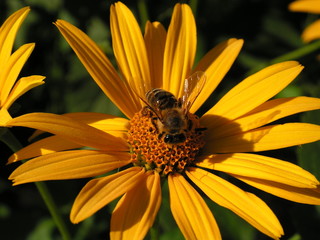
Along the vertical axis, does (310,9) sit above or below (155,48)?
below

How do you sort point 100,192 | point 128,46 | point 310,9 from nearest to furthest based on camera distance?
1. point 100,192
2. point 128,46
3. point 310,9

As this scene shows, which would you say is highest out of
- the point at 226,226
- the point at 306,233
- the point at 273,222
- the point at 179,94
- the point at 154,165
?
the point at 179,94

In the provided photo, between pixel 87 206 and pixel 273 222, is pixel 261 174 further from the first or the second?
pixel 87 206

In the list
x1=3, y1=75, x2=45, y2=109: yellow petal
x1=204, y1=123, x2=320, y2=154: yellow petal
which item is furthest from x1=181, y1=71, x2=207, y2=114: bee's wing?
x1=3, y1=75, x2=45, y2=109: yellow petal

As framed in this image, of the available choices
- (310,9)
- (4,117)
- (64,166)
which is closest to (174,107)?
(64,166)

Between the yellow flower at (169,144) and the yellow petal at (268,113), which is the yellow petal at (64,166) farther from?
the yellow petal at (268,113)

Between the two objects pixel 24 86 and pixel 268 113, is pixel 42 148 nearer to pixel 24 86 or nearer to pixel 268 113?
pixel 24 86

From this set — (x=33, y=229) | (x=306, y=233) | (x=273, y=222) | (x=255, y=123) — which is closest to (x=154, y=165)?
(x=255, y=123)
